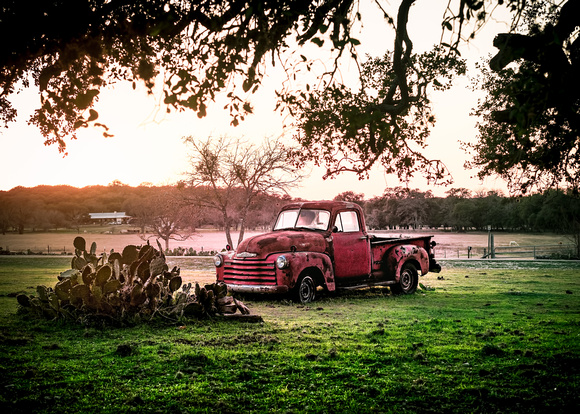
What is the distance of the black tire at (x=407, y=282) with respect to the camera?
15400 mm

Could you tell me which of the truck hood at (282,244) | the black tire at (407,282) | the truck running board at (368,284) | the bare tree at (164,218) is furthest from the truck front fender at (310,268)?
the bare tree at (164,218)

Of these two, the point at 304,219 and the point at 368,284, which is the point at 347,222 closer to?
the point at 304,219

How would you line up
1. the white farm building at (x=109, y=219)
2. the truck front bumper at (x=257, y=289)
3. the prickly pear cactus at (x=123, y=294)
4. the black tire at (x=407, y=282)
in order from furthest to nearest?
the white farm building at (x=109, y=219), the black tire at (x=407, y=282), the truck front bumper at (x=257, y=289), the prickly pear cactus at (x=123, y=294)

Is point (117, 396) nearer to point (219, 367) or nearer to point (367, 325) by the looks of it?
point (219, 367)

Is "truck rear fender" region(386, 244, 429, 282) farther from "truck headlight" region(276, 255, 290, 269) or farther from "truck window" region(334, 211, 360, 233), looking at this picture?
"truck headlight" region(276, 255, 290, 269)

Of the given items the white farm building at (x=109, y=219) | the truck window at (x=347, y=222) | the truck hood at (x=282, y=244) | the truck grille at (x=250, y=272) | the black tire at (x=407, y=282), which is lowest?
the black tire at (x=407, y=282)

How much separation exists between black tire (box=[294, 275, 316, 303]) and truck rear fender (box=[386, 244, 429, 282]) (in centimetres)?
302

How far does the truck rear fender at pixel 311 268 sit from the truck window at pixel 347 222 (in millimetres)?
1291

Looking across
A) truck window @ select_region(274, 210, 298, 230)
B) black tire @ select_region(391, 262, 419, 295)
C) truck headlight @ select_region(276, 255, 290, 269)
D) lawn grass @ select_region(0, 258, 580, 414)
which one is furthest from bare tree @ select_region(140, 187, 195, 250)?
lawn grass @ select_region(0, 258, 580, 414)

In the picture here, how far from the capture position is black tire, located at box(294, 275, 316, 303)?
12797mm

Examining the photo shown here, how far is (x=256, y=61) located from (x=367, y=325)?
202 inches

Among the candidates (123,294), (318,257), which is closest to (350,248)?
(318,257)

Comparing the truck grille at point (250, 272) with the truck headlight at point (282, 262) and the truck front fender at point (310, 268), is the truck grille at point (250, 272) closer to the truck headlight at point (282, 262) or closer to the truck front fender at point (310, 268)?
the truck headlight at point (282, 262)

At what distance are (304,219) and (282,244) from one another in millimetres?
1615
